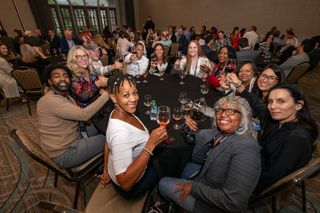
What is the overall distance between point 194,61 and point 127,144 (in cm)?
271

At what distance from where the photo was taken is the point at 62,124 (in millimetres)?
1771

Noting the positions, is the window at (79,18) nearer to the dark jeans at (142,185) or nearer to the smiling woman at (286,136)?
the dark jeans at (142,185)

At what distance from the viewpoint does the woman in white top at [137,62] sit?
3.46m

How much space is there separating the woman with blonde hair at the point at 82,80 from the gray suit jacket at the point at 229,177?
1.88 m

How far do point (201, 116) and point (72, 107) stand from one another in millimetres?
1355

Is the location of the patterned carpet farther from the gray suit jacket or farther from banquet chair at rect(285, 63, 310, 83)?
banquet chair at rect(285, 63, 310, 83)

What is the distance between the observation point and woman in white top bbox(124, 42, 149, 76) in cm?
346

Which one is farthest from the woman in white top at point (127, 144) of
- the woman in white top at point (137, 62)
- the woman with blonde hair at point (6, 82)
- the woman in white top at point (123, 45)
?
the woman in white top at point (123, 45)

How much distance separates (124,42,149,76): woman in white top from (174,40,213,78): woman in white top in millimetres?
737

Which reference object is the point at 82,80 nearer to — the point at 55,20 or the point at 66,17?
the point at 55,20

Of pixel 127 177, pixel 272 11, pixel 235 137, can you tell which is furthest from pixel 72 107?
pixel 272 11

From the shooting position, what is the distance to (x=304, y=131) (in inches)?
52.2

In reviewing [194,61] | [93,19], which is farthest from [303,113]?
[93,19]

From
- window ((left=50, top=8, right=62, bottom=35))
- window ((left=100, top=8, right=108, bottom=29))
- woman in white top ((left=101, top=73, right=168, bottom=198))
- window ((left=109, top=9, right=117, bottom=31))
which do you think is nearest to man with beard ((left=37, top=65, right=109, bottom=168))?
woman in white top ((left=101, top=73, right=168, bottom=198))
